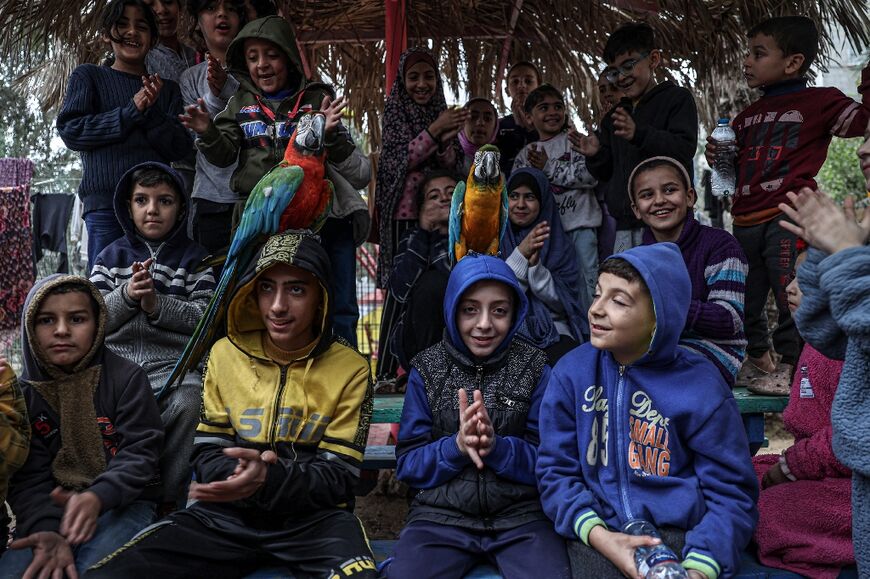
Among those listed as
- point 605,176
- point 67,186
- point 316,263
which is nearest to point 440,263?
point 605,176

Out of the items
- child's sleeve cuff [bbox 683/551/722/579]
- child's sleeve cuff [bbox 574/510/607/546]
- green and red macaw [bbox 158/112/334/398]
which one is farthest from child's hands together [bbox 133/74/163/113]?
child's sleeve cuff [bbox 683/551/722/579]

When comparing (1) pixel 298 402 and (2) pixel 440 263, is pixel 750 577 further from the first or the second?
(2) pixel 440 263

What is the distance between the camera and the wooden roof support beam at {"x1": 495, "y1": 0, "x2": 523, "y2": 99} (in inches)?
209

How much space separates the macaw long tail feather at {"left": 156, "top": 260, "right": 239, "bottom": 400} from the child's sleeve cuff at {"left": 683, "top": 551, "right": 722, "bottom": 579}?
5.64 ft

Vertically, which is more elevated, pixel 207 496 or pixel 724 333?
pixel 724 333

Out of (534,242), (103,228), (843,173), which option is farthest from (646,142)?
(843,173)

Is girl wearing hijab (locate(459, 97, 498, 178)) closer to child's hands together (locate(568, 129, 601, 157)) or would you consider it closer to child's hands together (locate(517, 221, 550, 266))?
child's hands together (locate(568, 129, 601, 157))

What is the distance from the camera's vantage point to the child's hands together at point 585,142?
378 centimetres

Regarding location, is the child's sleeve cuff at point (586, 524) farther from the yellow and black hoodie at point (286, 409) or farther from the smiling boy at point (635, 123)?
the smiling boy at point (635, 123)

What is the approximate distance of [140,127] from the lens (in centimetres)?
342

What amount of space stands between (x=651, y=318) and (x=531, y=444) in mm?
577

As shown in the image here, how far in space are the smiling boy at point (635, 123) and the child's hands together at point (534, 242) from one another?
75 centimetres

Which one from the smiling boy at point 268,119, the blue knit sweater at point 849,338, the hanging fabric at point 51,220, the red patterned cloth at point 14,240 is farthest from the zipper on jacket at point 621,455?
the hanging fabric at point 51,220

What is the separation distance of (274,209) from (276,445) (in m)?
1.03
